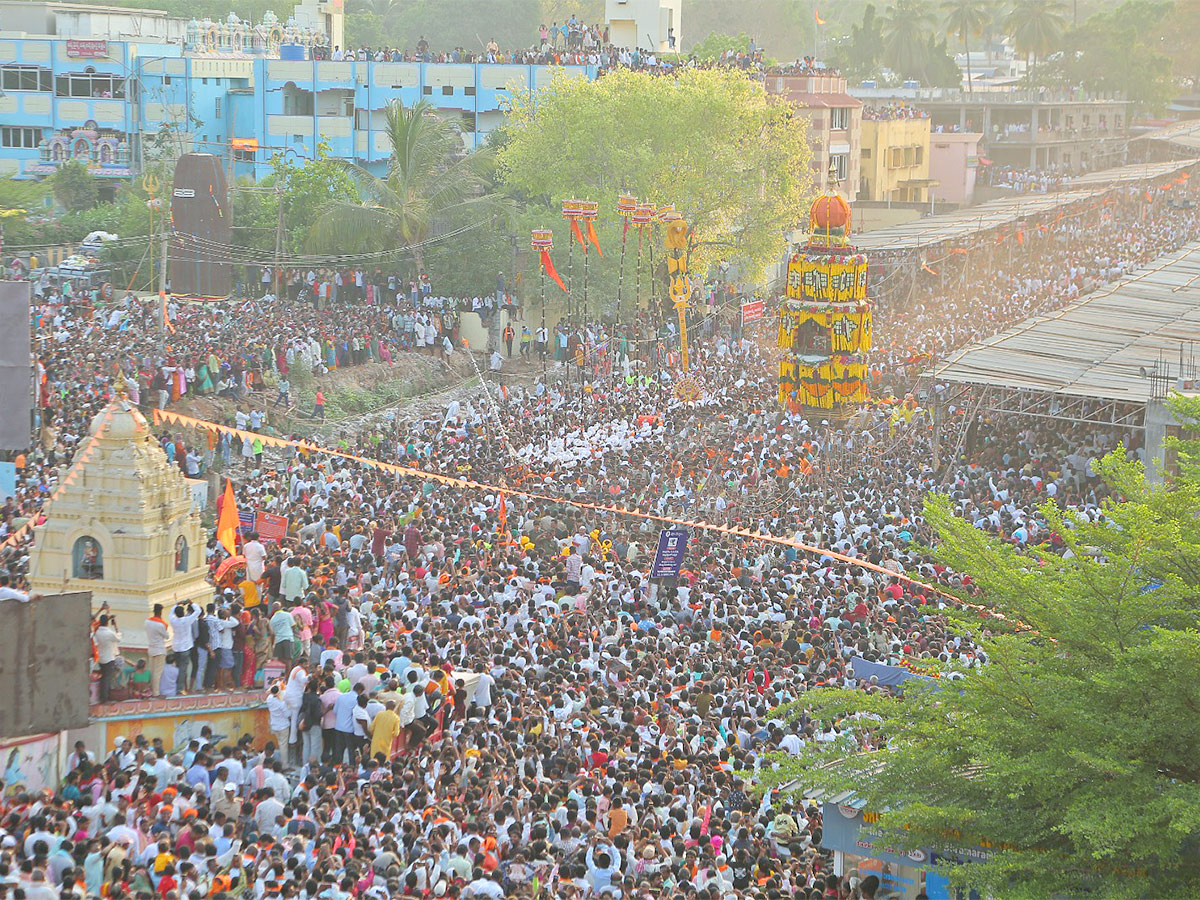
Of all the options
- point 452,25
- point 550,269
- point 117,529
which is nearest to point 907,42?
point 452,25

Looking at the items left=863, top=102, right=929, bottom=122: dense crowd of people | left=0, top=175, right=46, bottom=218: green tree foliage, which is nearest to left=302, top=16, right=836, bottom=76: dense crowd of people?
left=863, top=102, right=929, bottom=122: dense crowd of people

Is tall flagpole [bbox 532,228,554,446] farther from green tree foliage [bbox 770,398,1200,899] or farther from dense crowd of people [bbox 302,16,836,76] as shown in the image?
green tree foliage [bbox 770,398,1200,899]

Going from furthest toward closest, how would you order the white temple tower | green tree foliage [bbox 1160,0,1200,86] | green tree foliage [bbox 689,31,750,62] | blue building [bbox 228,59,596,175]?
green tree foliage [bbox 1160,0,1200,86] → green tree foliage [bbox 689,31,750,62] → blue building [bbox 228,59,596,175] → the white temple tower

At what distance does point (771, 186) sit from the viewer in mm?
49719

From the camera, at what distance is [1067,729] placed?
13312 mm

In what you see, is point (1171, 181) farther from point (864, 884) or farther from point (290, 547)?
point (864, 884)

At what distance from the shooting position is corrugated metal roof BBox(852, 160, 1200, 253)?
173ft

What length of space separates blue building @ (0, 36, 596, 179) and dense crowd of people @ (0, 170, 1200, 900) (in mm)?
21167

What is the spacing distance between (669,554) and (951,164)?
190 ft

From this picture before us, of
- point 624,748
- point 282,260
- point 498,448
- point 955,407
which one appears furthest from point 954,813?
point 282,260

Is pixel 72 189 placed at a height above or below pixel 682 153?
below

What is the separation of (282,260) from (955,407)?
62.9 feet

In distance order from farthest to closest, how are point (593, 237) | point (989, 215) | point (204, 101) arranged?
point (989, 215) → point (204, 101) → point (593, 237)

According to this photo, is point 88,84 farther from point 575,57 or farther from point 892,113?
point 892,113
